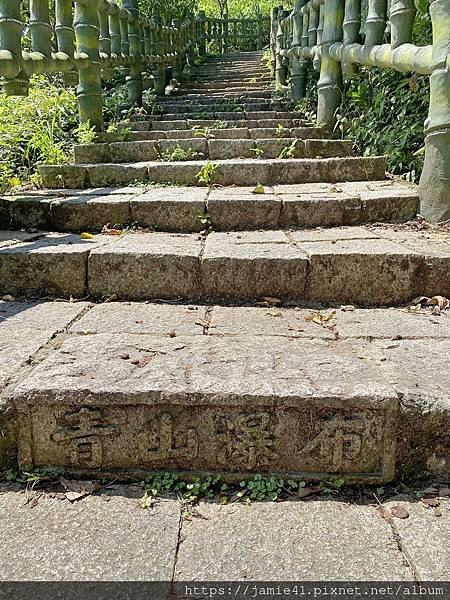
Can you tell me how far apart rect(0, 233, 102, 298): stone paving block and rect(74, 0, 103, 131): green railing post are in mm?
2760

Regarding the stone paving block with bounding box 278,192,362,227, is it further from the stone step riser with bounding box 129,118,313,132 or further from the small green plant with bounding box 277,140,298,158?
the stone step riser with bounding box 129,118,313,132

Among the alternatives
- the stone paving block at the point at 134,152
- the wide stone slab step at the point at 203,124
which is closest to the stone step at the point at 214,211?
the stone paving block at the point at 134,152

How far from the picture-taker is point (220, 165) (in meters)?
3.60

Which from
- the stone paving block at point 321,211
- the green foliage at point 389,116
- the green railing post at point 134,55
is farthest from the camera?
the green railing post at point 134,55

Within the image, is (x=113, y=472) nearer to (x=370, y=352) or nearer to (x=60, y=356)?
(x=60, y=356)

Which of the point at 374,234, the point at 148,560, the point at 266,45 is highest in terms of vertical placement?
the point at 266,45

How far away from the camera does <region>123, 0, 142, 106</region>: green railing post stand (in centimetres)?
645

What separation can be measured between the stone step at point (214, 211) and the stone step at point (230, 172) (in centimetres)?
60

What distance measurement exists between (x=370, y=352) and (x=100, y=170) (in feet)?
8.67

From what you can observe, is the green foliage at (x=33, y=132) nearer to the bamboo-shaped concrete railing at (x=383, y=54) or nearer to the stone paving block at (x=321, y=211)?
the stone paving block at (x=321, y=211)

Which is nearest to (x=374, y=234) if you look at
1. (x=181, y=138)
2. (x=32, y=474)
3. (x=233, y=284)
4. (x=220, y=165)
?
(x=233, y=284)

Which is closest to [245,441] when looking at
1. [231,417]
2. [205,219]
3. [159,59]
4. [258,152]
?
[231,417]

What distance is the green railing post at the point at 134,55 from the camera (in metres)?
6.45

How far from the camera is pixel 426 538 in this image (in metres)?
1.26
